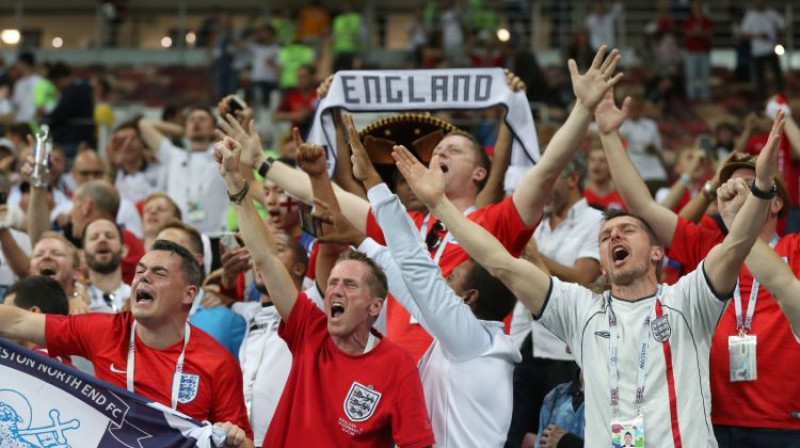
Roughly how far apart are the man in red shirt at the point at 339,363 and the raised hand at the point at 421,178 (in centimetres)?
49

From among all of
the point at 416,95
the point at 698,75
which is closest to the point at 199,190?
the point at 416,95

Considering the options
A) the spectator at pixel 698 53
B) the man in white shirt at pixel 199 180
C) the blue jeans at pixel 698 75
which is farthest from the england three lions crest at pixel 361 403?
the blue jeans at pixel 698 75

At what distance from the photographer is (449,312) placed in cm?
526

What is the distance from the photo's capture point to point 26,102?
52.7ft

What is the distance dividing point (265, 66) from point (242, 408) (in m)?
13.4

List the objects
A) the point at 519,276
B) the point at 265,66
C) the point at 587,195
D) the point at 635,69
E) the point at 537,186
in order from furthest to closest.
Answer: the point at 635,69
the point at 265,66
the point at 587,195
the point at 537,186
the point at 519,276

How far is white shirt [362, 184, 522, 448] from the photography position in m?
5.26

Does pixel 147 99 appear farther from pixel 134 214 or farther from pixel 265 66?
pixel 134 214

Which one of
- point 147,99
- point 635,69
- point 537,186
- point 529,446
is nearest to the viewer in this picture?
point 537,186

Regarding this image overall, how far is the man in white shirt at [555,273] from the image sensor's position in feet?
23.1

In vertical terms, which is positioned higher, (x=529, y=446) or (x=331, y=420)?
(x=331, y=420)

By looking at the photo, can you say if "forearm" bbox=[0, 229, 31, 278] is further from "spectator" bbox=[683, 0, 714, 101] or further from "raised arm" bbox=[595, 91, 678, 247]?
"spectator" bbox=[683, 0, 714, 101]

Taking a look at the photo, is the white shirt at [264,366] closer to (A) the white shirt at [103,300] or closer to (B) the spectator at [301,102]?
(A) the white shirt at [103,300]

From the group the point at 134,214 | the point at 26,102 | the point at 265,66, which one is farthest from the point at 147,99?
the point at 134,214
